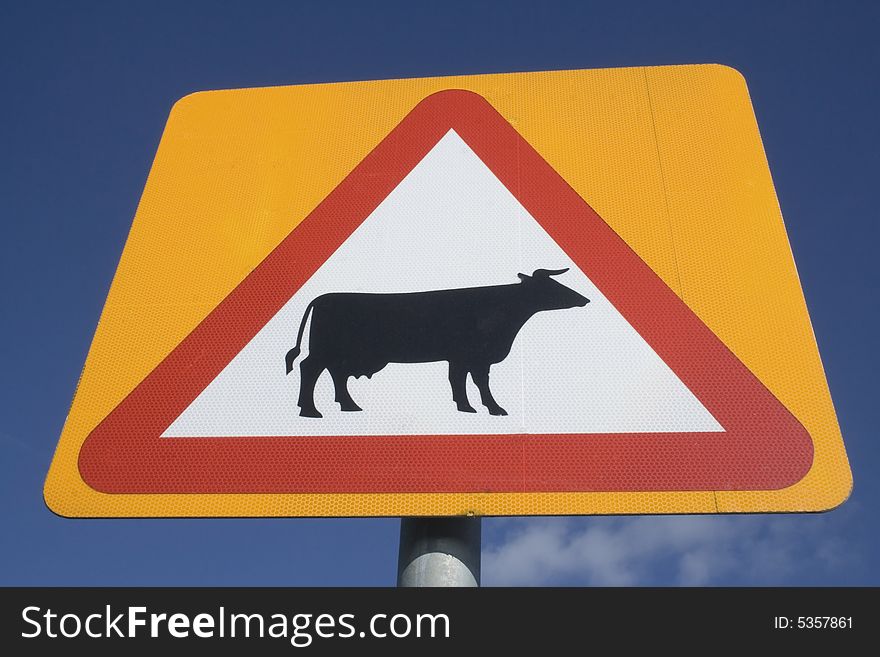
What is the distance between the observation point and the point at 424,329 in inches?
42.3

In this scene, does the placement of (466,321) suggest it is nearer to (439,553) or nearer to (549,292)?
(549,292)

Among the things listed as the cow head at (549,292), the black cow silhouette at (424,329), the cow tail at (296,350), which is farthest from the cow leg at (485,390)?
the cow tail at (296,350)

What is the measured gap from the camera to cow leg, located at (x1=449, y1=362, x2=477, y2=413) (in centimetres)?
100

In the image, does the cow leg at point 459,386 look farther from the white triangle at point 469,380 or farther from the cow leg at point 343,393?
the cow leg at point 343,393

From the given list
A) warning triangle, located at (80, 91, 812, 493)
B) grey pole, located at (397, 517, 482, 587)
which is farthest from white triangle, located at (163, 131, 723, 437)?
grey pole, located at (397, 517, 482, 587)

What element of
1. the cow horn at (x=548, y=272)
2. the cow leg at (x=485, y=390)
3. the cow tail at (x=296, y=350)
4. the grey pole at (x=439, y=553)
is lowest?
the grey pole at (x=439, y=553)

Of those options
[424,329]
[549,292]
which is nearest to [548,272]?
[549,292]

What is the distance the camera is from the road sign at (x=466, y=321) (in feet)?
3.16

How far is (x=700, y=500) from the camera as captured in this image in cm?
92

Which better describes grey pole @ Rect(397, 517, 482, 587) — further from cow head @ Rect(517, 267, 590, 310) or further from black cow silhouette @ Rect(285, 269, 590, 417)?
cow head @ Rect(517, 267, 590, 310)

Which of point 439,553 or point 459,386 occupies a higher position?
point 459,386

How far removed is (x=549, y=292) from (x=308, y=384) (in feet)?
1.19

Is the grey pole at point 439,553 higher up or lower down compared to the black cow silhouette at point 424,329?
lower down
